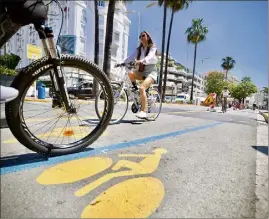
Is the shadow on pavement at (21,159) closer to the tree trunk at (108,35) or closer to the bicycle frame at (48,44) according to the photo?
the bicycle frame at (48,44)

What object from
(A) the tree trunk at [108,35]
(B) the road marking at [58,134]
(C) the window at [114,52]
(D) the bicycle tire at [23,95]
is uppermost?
(C) the window at [114,52]

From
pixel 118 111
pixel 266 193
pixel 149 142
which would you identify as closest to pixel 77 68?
pixel 149 142

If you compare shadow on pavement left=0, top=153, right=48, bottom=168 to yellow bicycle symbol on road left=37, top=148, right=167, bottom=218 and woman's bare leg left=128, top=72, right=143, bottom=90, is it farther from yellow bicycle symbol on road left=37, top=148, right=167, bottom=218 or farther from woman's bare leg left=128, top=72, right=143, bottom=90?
woman's bare leg left=128, top=72, right=143, bottom=90

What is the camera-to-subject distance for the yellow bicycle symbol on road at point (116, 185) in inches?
43.1

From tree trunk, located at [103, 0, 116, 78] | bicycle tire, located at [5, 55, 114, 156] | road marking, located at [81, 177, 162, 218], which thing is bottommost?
road marking, located at [81, 177, 162, 218]

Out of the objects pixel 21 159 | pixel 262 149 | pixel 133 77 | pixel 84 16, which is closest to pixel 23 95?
pixel 21 159

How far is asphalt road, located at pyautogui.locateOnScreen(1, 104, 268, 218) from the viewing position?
1.11 m

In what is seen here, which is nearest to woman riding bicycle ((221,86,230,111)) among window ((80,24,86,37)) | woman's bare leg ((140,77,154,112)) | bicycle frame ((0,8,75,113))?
woman's bare leg ((140,77,154,112))

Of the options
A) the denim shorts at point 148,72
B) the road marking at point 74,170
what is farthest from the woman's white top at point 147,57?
the road marking at point 74,170

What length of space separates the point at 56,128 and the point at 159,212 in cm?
194

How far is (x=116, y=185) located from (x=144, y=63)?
2.74 m

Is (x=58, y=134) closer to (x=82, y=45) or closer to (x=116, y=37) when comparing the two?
(x=82, y=45)

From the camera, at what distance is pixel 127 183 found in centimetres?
138

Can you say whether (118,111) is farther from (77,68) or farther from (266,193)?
(266,193)
